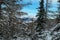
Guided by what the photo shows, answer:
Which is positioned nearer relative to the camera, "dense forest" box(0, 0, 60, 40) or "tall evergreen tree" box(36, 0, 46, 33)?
"dense forest" box(0, 0, 60, 40)

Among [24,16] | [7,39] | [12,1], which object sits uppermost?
[12,1]

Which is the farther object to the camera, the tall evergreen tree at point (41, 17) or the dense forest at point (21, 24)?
the tall evergreen tree at point (41, 17)

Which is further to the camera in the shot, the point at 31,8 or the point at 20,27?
the point at 31,8

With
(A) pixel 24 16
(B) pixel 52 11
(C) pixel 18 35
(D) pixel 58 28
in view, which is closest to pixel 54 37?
(D) pixel 58 28

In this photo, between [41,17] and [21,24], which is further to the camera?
[41,17]

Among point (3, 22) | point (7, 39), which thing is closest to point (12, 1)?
point (3, 22)

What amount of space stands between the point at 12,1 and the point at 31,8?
156 centimetres

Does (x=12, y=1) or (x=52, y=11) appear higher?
(x=12, y=1)

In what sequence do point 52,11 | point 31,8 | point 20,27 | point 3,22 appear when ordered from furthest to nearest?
point 52,11
point 31,8
point 20,27
point 3,22

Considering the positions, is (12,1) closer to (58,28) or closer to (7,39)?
(7,39)

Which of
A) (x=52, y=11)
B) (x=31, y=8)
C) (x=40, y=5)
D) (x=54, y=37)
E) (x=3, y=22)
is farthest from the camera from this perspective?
(x=52, y=11)

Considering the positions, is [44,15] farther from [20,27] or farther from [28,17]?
[20,27]

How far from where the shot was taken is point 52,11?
47.2 ft

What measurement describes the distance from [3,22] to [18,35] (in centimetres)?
121
